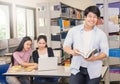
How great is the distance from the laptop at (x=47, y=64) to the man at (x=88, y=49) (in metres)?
0.72

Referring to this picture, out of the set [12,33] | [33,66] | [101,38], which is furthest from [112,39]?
[12,33]

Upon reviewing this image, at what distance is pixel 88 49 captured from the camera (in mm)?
2148

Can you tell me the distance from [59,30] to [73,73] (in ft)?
9.43

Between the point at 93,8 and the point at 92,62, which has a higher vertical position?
the point at 93,8

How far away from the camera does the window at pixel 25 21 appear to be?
7.47 m

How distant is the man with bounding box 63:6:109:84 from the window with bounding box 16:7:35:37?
5353mm

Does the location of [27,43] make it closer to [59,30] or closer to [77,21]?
[59,30]

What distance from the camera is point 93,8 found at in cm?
215

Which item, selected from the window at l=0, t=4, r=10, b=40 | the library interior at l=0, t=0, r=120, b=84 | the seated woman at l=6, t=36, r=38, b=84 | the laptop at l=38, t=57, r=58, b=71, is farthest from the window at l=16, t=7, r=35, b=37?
the laptop at l=38, t=57, r=58, b=71

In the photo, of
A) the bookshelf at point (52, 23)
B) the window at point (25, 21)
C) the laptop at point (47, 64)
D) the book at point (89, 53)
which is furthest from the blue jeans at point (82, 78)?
the window at point (25, 21)

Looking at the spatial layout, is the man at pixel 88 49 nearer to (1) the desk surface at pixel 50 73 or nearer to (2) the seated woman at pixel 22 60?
(1) the desk surface at pixel 50 73

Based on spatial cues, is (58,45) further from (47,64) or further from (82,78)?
(82,78)

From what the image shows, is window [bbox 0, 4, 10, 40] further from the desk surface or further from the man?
the man

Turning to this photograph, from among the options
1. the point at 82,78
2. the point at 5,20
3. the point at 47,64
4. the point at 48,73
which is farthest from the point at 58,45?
the point at 82,78
